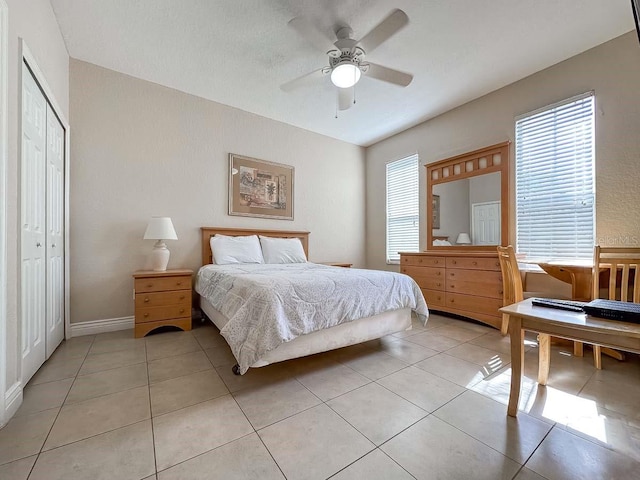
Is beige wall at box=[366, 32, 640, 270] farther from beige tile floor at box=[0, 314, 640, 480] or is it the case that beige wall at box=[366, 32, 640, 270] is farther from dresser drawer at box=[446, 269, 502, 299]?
beige tile floor at box=[0, 314, 640, 480]

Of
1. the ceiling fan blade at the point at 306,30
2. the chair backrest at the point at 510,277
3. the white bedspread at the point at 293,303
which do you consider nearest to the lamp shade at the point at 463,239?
the chair backrest at the point at 510,277

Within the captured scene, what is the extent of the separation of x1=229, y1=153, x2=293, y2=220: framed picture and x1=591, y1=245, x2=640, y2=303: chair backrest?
344 cm

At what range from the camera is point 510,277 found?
2.69 metres

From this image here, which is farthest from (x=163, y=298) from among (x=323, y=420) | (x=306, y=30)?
(x=306, y=30)

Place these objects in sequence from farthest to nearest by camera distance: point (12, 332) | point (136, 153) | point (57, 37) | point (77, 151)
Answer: point (136, 153), point (77, 151), point (57, 37), point (12, 332)

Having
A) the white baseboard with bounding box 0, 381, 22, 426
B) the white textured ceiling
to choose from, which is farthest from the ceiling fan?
the white baseboard with bounding box 0, 381, 22, 426

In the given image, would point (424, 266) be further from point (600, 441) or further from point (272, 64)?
point (272, 64)

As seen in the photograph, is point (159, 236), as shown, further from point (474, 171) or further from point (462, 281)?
point (474, 171)

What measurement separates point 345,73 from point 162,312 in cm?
287

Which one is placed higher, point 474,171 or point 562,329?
point 474,171

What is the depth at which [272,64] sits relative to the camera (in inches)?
110

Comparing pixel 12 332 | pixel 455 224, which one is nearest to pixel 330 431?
pixel 12 332

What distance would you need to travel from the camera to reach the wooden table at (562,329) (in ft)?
3.69

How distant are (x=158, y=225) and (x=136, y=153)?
0.93 m
